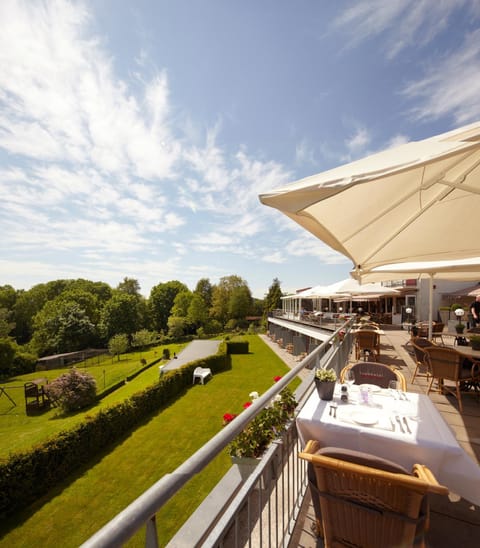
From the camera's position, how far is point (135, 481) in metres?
10.4

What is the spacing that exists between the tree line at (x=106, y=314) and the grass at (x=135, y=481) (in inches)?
1098

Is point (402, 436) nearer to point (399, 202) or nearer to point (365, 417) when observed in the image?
point (365, 417)

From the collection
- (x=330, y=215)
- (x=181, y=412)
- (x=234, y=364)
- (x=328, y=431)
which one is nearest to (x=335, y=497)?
(x=328, y=431)

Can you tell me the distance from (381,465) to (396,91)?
8028mm

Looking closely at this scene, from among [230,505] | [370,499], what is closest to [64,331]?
[230,505]

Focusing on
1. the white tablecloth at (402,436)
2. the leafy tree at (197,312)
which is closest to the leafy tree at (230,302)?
the leafy tree at (197,312)

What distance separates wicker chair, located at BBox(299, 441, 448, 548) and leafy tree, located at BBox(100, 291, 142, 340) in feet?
165

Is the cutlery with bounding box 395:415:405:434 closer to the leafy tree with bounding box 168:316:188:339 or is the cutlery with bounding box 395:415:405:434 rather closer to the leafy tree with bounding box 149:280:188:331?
the leafy tree with bounding box 168:316:188:339

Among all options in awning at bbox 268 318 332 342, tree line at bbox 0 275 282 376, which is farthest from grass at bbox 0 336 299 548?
tree line at bbox 0 275 282 376

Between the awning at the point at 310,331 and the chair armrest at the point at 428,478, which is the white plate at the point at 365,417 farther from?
the awning at the point at 310,331

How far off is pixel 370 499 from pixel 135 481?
477 inches

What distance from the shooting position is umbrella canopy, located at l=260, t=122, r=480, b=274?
1.66 meters

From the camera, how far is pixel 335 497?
1712 mm

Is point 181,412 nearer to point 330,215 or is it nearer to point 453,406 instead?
point 453,406
